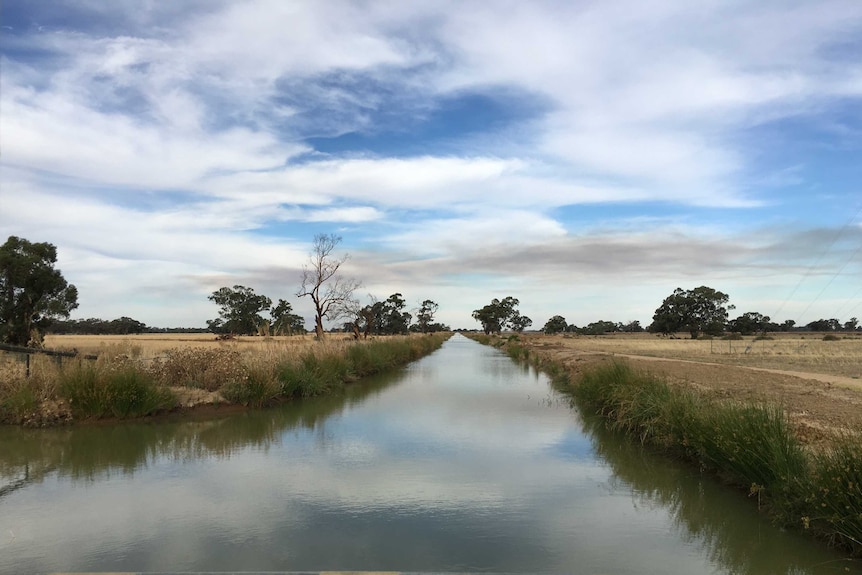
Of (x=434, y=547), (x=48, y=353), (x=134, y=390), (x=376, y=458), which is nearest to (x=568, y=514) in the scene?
(x=434, y=547)

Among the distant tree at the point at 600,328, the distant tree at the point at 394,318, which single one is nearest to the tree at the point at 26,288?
the distant tree at the point at 394,318

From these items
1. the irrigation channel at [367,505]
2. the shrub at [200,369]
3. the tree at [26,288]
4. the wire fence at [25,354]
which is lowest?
the irrigation channel at [367,505]

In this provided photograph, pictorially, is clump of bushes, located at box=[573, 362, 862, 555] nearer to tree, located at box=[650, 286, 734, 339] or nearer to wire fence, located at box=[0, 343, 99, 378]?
wire fence, located at box=[0, 343, 99, 378]

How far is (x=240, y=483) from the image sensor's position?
25.0 feet

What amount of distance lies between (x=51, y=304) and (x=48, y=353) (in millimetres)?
28625

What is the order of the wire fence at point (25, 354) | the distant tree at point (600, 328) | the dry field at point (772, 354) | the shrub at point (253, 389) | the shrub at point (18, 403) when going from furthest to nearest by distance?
the distant tree at point (600, 328)
the dry field at point (772, 354)
the shrub at point (253, 389)
the wire fence at point (25, 354)
the shrub at point (18, 403)

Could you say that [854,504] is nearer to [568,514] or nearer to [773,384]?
[568,514]

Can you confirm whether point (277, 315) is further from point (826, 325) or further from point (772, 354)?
→ point (826, 325)

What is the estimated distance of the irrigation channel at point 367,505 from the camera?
17.2ft

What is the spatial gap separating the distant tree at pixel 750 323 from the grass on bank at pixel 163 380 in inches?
4094

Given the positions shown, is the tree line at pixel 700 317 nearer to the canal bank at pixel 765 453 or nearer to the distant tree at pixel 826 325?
the distant tree at pixel 826 325

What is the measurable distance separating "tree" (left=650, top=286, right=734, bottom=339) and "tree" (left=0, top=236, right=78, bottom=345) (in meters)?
87.8

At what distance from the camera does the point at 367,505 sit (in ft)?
22.0

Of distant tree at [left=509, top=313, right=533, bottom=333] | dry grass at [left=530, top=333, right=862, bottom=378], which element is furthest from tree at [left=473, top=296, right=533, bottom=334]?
dry grass at [left=530, top=333, right=862, bottom=378]
